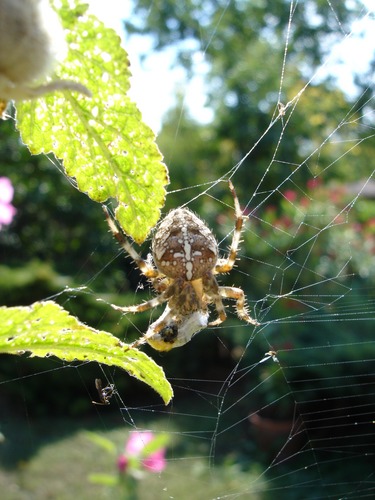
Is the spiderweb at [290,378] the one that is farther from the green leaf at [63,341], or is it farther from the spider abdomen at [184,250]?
the green leaf at [63,341]

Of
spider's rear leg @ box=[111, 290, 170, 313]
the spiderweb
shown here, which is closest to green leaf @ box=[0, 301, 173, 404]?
spider's rear leg @ box=[111, 290, 170, 313]

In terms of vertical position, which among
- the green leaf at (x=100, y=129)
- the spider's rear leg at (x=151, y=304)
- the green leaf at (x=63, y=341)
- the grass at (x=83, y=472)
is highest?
the green leaf at (x=100, y=129)

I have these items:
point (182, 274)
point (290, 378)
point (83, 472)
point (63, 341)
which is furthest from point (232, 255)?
point (83, 472)

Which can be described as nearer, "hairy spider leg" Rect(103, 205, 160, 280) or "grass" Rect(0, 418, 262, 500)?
"hairy spider leg" Rect(103, 205, 160, 280)

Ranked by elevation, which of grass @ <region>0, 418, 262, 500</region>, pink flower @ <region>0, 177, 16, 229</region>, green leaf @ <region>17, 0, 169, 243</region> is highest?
green leaf @ <region>17, 0, 169, 243</region>

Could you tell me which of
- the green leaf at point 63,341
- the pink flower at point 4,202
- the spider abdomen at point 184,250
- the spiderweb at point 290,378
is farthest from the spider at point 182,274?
the spiderweb at point 290,378

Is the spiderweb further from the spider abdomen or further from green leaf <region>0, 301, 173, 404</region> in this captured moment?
green leaf <region>0, 301, 173, 404</region>
